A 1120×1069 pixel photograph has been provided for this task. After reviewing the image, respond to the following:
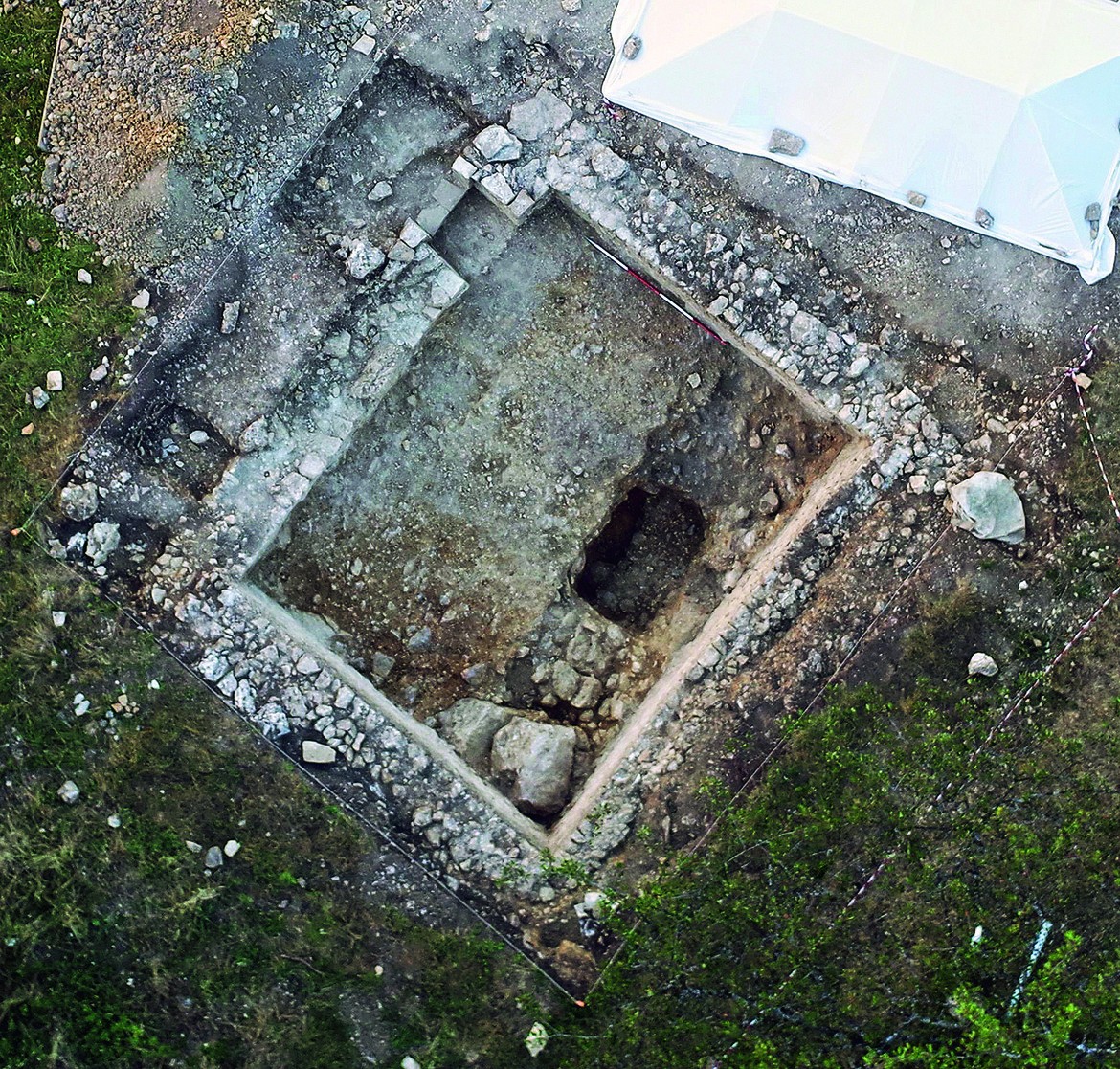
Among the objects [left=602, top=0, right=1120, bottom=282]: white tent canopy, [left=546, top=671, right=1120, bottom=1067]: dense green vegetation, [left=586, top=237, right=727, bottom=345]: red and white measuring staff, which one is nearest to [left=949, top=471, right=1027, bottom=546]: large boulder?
[left=546, top=671, right=1120, bottom=1067]: dense green vegetation

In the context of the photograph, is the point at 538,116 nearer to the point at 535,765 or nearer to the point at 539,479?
the point at 539,479

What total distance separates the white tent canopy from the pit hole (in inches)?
110

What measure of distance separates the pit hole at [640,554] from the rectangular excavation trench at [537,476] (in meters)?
0.15

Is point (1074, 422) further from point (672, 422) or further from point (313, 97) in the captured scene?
point (313, 97)

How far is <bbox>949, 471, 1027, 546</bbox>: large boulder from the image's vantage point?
20.7ft

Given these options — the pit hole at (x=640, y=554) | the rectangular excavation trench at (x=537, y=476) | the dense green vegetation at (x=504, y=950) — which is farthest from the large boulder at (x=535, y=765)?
the pit hole at (x=640, y=554)

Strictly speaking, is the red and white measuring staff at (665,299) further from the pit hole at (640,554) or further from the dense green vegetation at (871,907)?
the dense green vegetation at (871,907)

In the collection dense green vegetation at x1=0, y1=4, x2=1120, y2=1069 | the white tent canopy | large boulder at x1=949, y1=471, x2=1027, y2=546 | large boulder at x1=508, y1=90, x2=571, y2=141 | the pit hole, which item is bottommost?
dense green vegetation at x1=0, y1=4, x2=1120, y2=1069

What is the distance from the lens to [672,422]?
23.8 feet

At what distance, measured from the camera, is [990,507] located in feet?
20.7

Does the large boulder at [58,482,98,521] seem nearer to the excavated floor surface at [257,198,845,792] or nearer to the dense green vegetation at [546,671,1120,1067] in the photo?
the excavated floor surface at [257,198,845,792]

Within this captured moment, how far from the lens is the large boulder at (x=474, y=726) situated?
692 cm

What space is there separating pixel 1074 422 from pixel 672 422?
2.92 meters

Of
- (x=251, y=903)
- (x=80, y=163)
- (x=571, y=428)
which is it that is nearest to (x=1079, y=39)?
(x=571, y=428)
